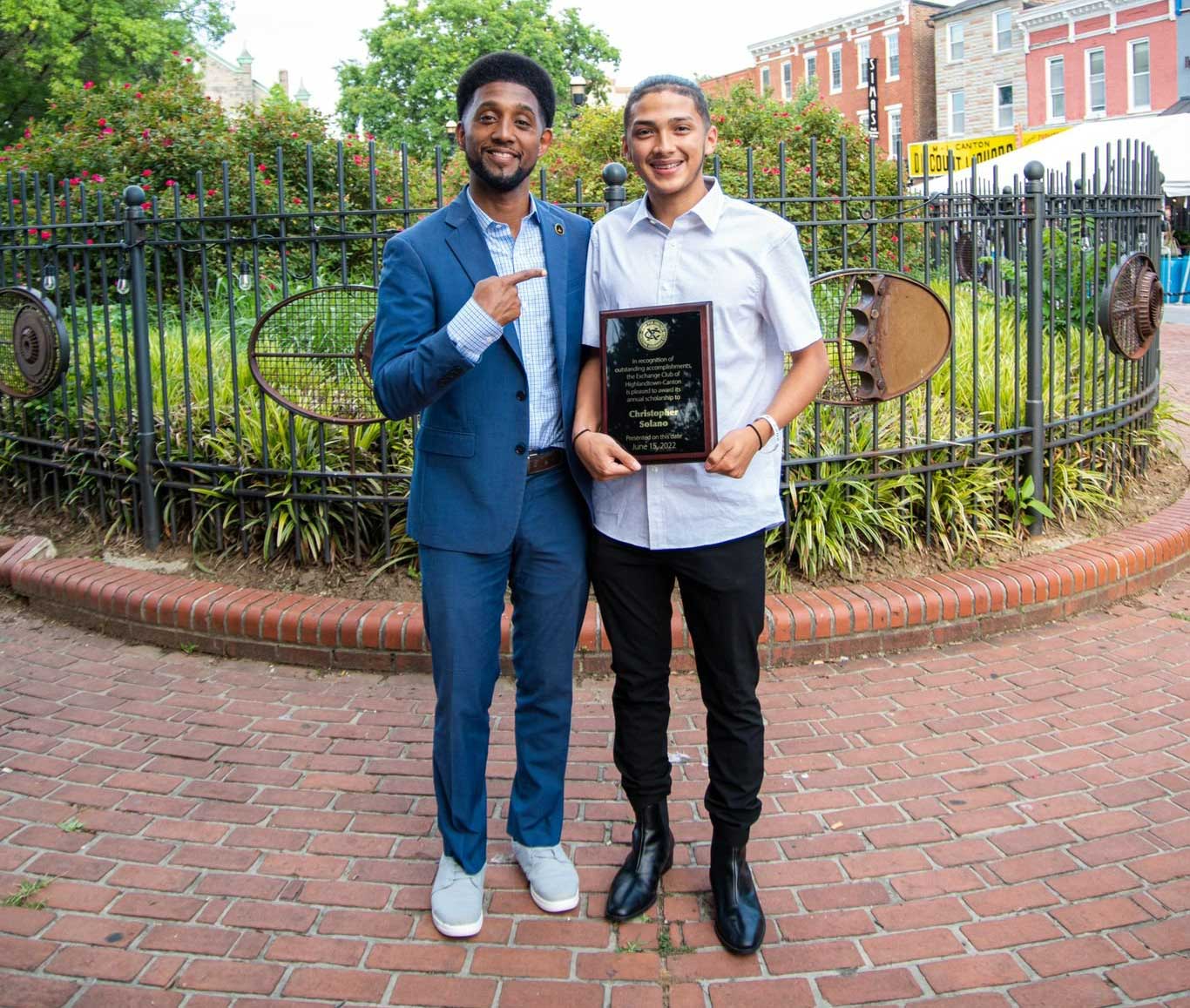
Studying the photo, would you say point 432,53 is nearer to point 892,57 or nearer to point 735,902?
point 892,57

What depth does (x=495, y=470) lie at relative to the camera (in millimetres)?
2814

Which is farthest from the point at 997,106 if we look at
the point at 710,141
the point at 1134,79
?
the point at 710,141

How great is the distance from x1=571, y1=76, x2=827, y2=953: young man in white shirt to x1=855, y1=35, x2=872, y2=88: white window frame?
149 ft

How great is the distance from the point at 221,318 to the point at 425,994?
20.0 ft

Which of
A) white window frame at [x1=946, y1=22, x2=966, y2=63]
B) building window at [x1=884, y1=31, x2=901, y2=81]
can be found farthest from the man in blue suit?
building window at [x1=884, y1=31, x2=901, y2=81]

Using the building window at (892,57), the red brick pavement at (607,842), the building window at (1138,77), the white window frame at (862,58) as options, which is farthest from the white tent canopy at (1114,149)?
the white window frame at (862,58)

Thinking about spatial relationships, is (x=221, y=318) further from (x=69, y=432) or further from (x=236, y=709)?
(x=236, y=709)

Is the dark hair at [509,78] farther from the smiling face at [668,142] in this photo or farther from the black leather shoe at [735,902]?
the black leather shoe at [735,902]

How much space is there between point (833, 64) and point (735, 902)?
47.9 meters

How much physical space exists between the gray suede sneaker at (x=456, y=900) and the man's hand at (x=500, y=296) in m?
1.40

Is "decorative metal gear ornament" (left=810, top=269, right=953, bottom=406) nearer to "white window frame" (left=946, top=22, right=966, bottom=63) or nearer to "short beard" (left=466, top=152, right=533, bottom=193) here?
"short beard" (left=466, top=152, right=533, bottom=193)

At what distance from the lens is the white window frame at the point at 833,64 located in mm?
45750

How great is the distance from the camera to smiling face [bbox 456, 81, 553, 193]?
273 cm

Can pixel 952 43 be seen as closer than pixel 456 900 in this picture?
No
